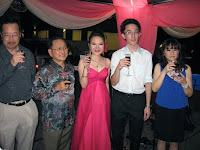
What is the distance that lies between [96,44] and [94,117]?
1.11 metres

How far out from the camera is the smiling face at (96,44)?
2385mm

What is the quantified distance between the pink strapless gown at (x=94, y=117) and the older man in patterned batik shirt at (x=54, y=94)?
0.32 metres

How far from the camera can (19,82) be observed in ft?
6.63

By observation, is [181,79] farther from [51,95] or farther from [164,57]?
[51,95]

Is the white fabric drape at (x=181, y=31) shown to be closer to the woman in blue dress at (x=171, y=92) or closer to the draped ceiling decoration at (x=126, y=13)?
the draped ceiling decoration at (x=126, y=13)

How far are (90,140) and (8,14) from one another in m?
6.79

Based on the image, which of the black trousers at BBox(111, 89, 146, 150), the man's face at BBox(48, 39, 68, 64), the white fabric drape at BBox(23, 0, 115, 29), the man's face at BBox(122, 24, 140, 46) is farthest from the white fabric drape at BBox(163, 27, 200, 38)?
the man's face at BBox(48, 39, 68, 64)

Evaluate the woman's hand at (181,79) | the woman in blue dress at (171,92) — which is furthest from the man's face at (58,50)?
the woman's hand at (181,79)

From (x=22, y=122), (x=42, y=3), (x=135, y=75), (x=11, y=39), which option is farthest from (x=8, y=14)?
(x=135, y=75)

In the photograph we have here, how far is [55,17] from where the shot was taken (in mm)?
3574

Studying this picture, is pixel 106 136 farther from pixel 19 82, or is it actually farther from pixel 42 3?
pixel 42 3

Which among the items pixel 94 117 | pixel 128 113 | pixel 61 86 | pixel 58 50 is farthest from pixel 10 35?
pixel 128 113

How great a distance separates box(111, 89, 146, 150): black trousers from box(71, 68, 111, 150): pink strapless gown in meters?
0.14

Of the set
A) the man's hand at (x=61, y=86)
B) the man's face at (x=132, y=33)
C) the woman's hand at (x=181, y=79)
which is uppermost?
the man's face at (x=132, y=33)
